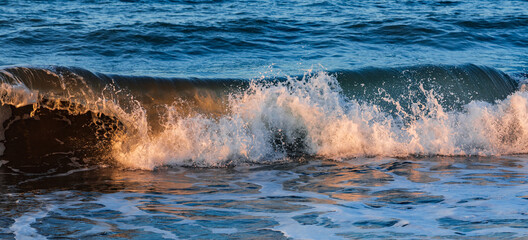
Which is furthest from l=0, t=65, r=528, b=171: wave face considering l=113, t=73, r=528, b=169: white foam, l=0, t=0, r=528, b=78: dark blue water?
l=0, t=0, r=528, b=78: dark blue water

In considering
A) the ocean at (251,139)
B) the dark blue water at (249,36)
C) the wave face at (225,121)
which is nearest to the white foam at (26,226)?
the ocean at (251,139)

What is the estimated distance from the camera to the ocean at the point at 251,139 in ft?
11.9

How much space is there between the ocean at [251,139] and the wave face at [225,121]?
0.7 inches

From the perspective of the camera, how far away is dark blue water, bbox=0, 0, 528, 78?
30.4 ft

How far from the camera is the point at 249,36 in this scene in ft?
37.1

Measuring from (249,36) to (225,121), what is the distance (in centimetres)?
541

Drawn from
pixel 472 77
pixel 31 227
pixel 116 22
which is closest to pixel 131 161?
pixel 31 227

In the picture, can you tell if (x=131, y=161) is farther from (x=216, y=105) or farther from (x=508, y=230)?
(x=508, y=230)

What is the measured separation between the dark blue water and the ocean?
78mm

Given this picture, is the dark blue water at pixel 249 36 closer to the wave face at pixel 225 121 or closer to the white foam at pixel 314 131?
the wave face at pixel 225 121

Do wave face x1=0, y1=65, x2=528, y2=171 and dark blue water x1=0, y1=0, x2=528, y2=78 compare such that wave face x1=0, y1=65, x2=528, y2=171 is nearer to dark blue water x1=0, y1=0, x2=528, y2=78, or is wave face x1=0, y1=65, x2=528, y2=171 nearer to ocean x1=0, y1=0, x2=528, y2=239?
ocean x1=0, y1=0, x2=528, y2=239

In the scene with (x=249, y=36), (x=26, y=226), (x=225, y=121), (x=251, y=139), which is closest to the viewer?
(x=26, y=226)

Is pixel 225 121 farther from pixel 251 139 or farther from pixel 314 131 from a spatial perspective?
pixel 314 131

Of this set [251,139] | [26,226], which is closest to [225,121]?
[251,139]
